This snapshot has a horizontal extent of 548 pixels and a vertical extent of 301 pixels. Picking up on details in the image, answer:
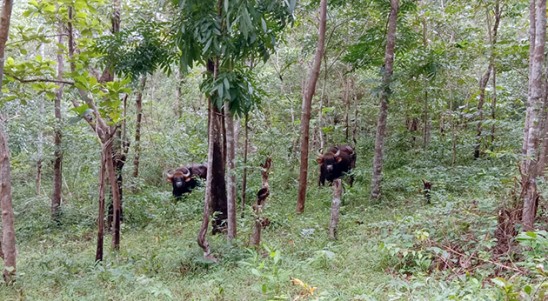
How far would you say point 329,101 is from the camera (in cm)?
1498

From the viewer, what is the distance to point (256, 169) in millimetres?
7836

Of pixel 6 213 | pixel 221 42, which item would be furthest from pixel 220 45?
pixel 6 213

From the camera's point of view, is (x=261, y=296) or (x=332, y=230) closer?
(x=261, y=296)

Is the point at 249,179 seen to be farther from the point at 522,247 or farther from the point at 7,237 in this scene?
the point at 522,247

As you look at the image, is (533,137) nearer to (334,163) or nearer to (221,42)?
(221,42)

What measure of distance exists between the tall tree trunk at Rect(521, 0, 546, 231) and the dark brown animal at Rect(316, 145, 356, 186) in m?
5.92

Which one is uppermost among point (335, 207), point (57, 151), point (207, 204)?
point (57, 151)

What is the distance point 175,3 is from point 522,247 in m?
4.42

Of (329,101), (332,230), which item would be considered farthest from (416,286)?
(329,101)

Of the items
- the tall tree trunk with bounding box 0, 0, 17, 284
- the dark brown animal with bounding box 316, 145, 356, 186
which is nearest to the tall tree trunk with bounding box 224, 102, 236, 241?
the tall tree trunk with bounding box 0, 0, 17, 284

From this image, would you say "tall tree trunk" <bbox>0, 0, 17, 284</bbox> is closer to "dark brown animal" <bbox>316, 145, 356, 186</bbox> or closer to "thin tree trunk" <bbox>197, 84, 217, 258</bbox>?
"thin tree trunk" <bbox>197, 84, 217, 258</bbox>

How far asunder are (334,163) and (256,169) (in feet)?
9.98

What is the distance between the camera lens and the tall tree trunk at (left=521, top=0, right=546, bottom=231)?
4.01 meters

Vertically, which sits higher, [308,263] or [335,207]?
[335,207]
